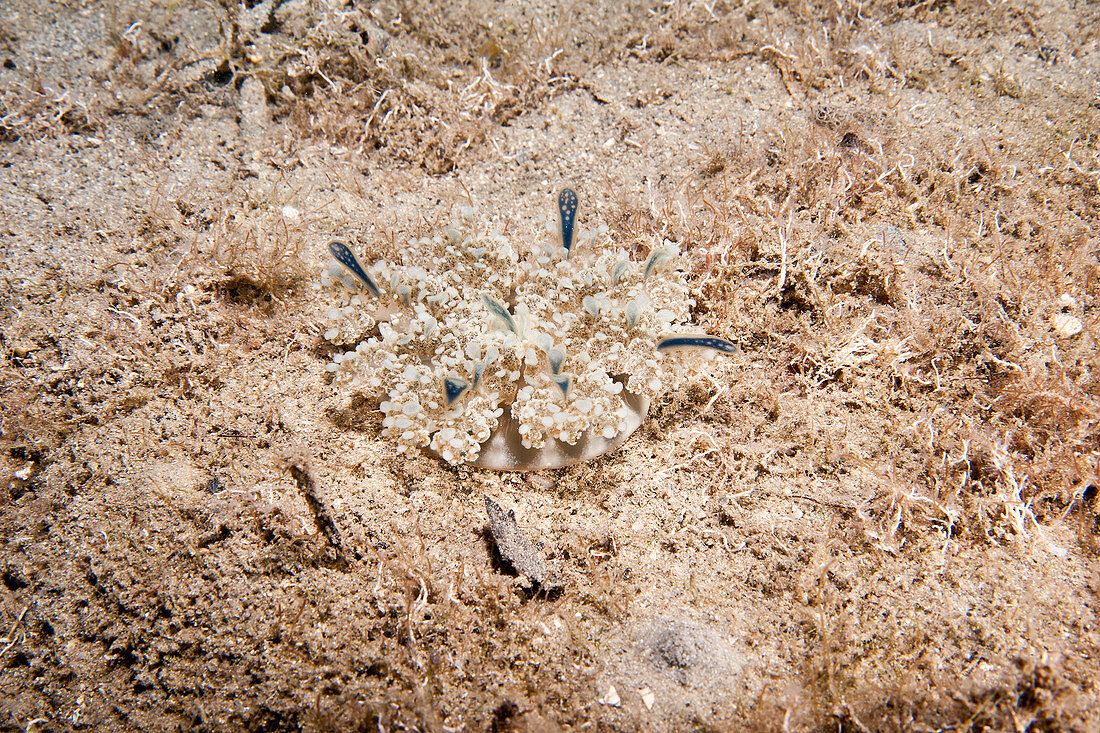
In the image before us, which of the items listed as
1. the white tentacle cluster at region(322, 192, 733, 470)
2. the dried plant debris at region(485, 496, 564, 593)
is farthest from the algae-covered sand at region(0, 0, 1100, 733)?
the white tentacle cluster at region(322, 192, 733, 470)

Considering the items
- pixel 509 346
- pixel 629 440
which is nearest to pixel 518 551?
pixel 629 440

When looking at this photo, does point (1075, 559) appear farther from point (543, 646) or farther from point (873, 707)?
point (543, 646)

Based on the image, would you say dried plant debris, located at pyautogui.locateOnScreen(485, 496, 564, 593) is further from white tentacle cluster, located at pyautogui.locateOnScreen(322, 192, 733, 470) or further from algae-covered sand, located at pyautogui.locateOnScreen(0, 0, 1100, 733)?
white tentacle cluster, located at pyautogui.locateOnScreen(322, 192, 733, 470)

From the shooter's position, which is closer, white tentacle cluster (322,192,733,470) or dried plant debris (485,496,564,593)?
dried plant debris (485,496,564,593)

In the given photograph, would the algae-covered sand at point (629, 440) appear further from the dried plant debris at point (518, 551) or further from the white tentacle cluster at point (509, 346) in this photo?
the white tentacle cluster at point (509, 346)

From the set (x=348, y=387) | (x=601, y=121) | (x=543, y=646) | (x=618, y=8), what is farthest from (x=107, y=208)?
(x=618, y=8)

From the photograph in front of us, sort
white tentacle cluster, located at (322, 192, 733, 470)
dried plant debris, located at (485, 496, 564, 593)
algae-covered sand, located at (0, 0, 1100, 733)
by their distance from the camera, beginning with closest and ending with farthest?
1. algae-covered sand, located at (0, 0, 1100, 733)
2. dried plant debris, located at (485, 496, 564, 593)
3. white tentacle cluster, located at (322, 192, 733, 470)

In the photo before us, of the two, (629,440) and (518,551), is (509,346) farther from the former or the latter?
(518,551)

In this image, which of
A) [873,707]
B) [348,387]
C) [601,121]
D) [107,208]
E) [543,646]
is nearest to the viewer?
[873,707]
